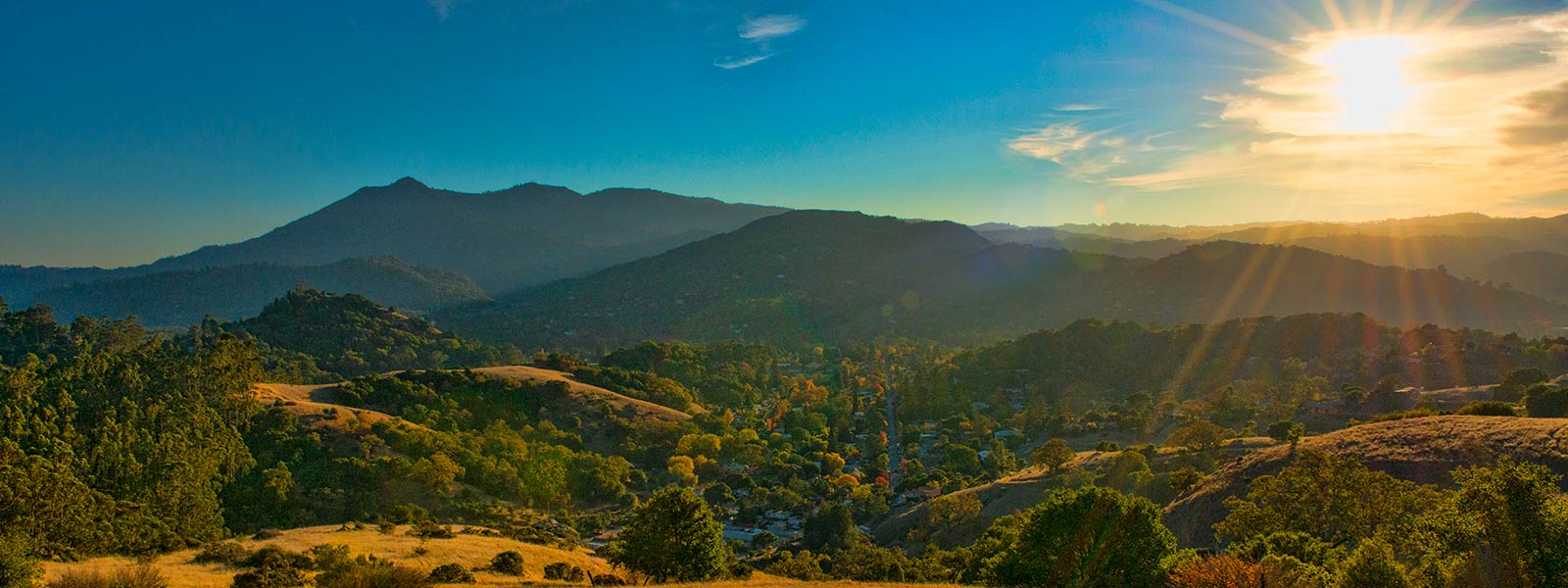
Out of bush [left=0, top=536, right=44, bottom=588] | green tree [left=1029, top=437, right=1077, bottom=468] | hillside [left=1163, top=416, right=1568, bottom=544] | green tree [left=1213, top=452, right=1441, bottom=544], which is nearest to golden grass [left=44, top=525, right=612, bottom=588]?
bush [left=0, top=536, right=44, bottom=588]

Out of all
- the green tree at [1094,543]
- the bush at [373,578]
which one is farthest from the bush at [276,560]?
the green tree at [1094,543]

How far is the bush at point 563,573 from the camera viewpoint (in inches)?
1501

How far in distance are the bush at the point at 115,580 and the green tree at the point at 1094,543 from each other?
114 ft

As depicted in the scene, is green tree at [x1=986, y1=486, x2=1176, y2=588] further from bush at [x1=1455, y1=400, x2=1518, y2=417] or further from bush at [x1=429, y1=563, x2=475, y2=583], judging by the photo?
bush at [x1=1455, y1=400, x2=1518, y2=417]

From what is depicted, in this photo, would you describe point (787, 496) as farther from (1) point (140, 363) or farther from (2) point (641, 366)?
(2) point (641, 366)

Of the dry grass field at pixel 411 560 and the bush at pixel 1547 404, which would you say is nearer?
the dry grass field at pixel 411 560

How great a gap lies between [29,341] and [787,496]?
4752 inches

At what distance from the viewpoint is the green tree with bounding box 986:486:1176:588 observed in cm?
2983

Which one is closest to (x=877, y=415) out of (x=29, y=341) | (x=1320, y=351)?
(x=1320, y=351)

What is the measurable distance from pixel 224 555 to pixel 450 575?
12326 millimetres

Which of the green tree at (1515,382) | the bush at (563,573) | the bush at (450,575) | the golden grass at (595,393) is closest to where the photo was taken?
the bush at (450,575)

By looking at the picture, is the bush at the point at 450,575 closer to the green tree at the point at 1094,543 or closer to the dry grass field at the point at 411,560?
the dry grass field at the point at 411,560

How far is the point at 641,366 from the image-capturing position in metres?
149

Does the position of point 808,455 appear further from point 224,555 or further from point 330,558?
point 224,555
